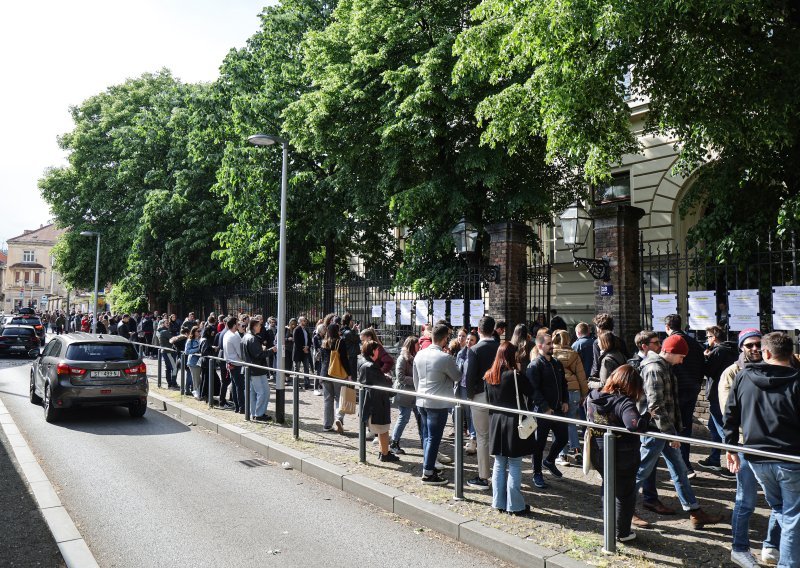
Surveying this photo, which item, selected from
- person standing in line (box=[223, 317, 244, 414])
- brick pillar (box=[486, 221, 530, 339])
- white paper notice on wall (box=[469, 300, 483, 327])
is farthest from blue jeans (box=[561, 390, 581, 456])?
person standing in line (box=[223, 317, 244, 414])

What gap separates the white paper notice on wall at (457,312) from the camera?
544 inches

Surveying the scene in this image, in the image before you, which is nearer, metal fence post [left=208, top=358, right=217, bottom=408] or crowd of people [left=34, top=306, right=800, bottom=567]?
crowd of people [left=34, top=306, right=800, bottom=567]

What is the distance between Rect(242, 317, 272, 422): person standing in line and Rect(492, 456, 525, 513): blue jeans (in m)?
5.73

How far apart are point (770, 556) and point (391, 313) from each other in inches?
466

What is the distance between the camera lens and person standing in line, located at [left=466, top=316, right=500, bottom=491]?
22.4 feet

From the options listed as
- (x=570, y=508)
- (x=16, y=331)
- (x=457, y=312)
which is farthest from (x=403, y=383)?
(x=16, y=331)

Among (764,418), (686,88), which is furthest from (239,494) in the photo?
(686,88)

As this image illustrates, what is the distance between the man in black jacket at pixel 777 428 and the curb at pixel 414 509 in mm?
1411

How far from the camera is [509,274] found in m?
12.9

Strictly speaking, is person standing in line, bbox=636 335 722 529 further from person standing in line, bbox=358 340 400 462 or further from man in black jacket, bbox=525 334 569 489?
person standing in line, bbox=358 340 400 462

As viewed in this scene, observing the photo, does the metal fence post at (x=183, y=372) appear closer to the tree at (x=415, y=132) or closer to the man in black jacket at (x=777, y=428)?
the tree at (x=415, y=132)

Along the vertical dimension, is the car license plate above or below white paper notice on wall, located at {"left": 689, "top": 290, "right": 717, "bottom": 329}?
below

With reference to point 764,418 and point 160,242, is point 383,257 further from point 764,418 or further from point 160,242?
point 764,418

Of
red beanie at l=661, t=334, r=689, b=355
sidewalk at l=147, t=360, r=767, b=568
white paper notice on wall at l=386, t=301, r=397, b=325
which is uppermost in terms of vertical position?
white paper notice on wall at l=386, t=301, r=397, b=325
